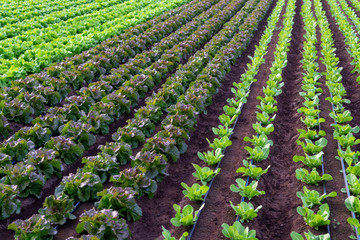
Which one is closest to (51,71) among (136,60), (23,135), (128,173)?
(136,60)

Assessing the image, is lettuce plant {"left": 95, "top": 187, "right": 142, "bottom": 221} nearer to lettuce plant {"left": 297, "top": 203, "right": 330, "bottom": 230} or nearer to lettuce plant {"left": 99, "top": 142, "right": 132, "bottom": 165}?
lettuce plant {"left": 99, "top": 142, "right": 132, "bottom": 165}

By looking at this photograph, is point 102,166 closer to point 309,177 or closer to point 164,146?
point 164,146

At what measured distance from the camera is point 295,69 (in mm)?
11812

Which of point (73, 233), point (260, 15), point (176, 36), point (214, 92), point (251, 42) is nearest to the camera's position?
point (73, 233)

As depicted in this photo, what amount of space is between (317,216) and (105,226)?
3.02 m

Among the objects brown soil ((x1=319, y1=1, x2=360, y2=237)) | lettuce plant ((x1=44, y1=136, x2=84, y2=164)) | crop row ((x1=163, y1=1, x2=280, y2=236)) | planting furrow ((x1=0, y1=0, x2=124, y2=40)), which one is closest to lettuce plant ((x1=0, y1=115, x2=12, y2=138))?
lettuce plant ((x1=44, y1=136, x2=84, y2=164))

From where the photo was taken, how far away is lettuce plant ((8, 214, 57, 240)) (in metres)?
4.33

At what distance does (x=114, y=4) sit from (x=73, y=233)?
821 inches

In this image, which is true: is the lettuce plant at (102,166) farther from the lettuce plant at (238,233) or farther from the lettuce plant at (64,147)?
the lettuce plant at (238,233)

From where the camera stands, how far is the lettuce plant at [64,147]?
19.8ft

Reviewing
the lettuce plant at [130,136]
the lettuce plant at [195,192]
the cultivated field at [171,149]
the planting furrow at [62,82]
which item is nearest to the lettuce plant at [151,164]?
the cultivated field at [171,149]

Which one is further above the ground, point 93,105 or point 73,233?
point 93,105

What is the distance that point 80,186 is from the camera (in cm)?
510

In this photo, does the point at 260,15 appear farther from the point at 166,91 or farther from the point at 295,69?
the point at 166,91
